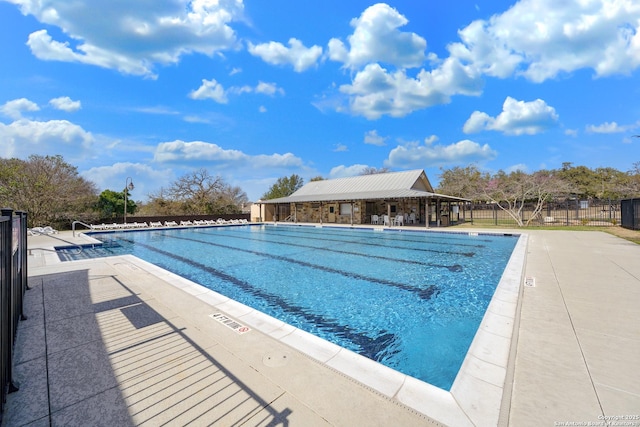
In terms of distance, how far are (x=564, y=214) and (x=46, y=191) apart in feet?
138

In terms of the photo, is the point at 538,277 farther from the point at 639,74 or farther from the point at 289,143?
the point at 289,143

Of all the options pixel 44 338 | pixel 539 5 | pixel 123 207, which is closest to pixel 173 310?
pixel 44 338

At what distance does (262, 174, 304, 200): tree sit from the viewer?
44.5 meters

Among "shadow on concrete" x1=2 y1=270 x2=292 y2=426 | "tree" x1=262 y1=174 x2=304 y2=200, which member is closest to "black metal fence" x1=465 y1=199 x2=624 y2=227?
"shadow on concrete" x1=2 y1=270 x2=292 y2=426

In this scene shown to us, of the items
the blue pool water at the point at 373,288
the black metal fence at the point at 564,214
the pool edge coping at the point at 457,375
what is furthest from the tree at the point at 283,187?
the pool edge coping at the point at 457,375

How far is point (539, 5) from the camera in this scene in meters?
10.7

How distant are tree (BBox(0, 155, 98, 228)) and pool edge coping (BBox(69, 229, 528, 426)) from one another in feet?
68.4

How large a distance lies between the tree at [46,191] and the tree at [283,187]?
26.4 m

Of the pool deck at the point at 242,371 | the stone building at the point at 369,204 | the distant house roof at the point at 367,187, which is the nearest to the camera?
the pool deck at the point at 242,371

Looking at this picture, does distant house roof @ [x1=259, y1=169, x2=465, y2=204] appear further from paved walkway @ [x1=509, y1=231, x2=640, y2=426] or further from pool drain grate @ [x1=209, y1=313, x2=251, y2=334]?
pool drain grate @ [x1=209, y1=313, x2=251, y2=334]

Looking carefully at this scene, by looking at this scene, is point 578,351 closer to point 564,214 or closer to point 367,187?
point 367,187

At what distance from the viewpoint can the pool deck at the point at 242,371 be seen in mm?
1822

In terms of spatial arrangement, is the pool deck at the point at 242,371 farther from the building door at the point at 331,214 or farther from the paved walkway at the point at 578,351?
the building door at the point at 331,214

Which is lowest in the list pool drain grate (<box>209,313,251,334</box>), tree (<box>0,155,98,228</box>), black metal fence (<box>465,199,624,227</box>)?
pool drain grate (<box>209,313,251,334</box>)
